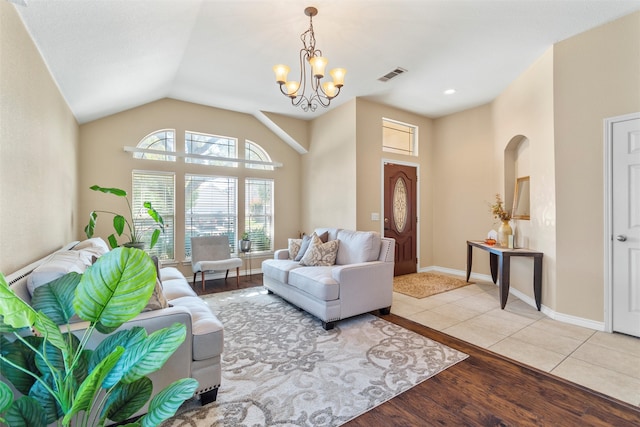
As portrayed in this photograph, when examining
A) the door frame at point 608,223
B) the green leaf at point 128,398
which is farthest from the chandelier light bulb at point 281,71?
the door frame at point 608,223

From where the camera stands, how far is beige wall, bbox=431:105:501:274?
487 centimetres

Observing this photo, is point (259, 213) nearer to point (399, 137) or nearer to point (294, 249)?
point (294, 249)

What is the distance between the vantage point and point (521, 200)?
410cm

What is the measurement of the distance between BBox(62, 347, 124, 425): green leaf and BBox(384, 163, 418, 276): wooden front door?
14.9 ft

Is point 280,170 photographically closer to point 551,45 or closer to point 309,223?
point 309,223

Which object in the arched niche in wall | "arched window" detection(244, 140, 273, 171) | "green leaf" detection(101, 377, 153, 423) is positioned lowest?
"green leaf" detection(101, 377, 153, 423)

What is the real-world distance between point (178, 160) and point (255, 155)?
1402 millimetres

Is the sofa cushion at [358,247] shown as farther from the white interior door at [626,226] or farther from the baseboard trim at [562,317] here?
the white interior door at [626,226]

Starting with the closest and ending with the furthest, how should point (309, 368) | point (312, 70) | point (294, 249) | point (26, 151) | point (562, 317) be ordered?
point (26, 151), point (309, 368), point (312, 70), point (562, 317), point (294, 249)

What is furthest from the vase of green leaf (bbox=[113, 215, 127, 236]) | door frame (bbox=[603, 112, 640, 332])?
green leaf (bbox=[113, 215, 127, 236])

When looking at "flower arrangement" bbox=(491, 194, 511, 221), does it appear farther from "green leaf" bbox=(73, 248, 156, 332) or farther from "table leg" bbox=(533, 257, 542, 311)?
"green leaf" bbox=(73, 248, 156, 332)

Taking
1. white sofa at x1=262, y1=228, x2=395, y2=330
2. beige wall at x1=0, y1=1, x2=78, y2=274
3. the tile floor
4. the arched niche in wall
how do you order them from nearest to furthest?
beige wall at x1=0, y1=1, x2=78, y2=274
the tile floor
white sofa at x1=262, y1=228, x2=395, y2=330
the arched niche in wall

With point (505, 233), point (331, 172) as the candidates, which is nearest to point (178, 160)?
point (331, 172)

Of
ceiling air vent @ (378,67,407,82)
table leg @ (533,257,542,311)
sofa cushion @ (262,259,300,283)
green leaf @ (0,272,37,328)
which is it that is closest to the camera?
green leaf @ (0,272,37,328)
